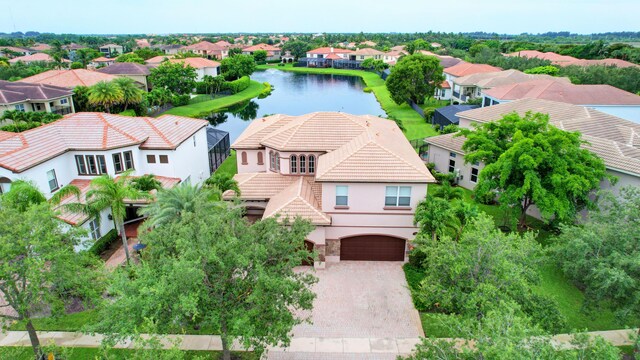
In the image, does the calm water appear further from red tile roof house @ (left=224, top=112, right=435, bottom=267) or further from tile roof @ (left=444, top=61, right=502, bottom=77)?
red tile roof house @ (left=224, top=112, right=435, bottom=267)

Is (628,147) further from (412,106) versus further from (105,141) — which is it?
(412,106)

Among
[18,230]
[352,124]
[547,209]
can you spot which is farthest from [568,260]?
[18,230]

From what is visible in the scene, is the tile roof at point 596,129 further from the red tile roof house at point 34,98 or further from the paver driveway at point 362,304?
the red tile roof house at point 34,98

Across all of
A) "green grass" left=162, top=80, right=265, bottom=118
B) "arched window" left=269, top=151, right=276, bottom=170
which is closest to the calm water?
"green grass" left=162, top=80, right=265, bottom=118

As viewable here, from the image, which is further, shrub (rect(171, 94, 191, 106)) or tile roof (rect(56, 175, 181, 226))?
shrub (rect(171, 94, 191, 106))

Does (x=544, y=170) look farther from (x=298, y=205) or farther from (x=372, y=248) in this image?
(x=298, y=205)

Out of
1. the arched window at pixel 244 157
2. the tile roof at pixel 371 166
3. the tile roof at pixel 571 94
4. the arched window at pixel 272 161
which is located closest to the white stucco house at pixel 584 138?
the tile roof at pixel 371 166
